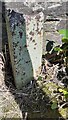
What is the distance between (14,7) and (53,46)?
1.90 feet

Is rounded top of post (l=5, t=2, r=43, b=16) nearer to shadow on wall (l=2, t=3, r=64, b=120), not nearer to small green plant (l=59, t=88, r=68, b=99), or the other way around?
shadow on wall (l=2, t=3, r=64, b=120)

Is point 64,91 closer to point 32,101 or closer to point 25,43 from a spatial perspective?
point 32,101

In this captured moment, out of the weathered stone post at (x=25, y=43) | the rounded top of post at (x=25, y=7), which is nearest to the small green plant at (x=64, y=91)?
the weathered stone post at (x=25, y=43)

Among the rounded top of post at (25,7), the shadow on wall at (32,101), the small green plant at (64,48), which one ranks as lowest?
the shadow on wall at (32,101)

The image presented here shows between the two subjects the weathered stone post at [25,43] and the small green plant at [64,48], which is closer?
the weathered stone post at [25,43]

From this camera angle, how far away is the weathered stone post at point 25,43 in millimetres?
2695

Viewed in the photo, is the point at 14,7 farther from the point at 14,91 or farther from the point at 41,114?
the point at 41,114

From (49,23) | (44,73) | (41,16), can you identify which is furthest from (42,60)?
(41,16)

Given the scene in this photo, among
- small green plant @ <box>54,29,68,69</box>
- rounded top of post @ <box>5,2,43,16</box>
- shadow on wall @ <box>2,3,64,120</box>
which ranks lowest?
shadow on wall @ <box>2,3,64,120</box>

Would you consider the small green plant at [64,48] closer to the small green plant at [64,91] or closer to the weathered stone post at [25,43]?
the weathered stone post at [25,43]

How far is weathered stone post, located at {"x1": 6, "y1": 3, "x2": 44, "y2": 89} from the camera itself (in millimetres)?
2695

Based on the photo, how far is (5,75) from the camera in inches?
121

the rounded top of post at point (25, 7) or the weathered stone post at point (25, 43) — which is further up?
the rounded top of post at point (25, 7)

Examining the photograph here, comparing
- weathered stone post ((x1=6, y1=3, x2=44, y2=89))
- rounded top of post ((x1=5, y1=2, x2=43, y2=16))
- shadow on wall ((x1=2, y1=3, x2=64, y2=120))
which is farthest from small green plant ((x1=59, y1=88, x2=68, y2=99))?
rounded top of post ((x1=5, y1=2, x2=43, y2=16))
